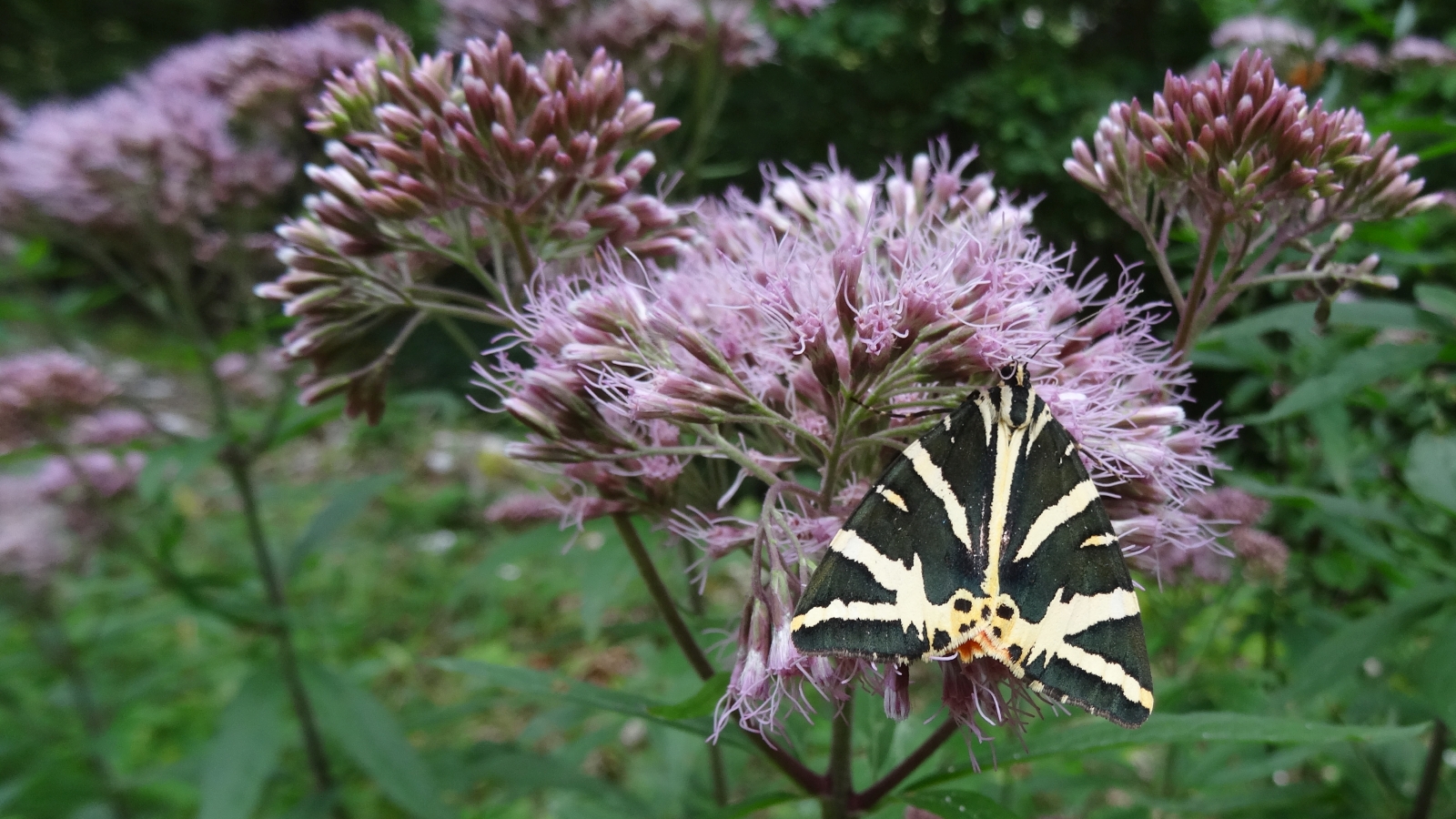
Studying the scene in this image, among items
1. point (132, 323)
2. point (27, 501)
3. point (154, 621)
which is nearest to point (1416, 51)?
point (154, 621)

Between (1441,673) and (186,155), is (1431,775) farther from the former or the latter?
(186,155)

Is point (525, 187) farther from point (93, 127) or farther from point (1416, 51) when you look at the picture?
point (1416, 51)

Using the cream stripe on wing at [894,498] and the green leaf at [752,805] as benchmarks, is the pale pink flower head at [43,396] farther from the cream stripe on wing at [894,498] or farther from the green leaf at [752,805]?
the cream stripe on wing at [894,498]

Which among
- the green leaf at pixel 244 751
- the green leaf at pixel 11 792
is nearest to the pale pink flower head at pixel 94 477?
the green leaf at pixel 11 792

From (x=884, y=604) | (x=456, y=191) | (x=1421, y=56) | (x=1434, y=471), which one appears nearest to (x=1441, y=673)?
(x=1434, y=471)

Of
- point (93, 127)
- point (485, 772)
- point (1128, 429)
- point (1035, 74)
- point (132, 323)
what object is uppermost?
point (1128, 429)

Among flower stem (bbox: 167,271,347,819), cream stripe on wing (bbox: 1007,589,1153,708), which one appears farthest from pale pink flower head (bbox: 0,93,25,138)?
cream stripe on wing (bbox: 1007,589,1153,708)

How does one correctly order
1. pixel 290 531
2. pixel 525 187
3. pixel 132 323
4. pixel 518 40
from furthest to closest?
pixel 132 323, pixel 290 531, pixel 518 40, pixel 525 187
